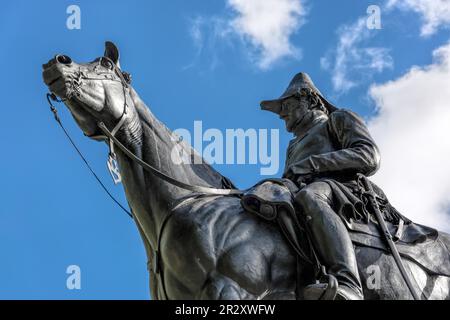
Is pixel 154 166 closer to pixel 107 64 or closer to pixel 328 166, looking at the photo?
pixel 107 64

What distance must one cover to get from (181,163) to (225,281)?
6.05 ft

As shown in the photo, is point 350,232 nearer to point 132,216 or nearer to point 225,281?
point 225,281

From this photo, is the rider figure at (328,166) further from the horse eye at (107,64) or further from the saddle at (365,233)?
the horse eye at (107,64)

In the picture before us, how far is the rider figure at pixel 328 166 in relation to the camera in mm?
11070

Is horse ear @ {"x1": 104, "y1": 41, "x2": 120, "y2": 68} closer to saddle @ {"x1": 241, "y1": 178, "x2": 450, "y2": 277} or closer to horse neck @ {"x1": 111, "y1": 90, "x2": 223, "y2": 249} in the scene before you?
horse neck @ {"x1": 111, "y1": 90, "x2": 223, "y2": 249}

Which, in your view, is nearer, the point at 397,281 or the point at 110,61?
the point at 397,281

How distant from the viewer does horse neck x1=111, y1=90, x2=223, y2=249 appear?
11.5m

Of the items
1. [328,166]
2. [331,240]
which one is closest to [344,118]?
[328,166]

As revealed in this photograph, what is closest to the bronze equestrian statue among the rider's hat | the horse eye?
the horse eye

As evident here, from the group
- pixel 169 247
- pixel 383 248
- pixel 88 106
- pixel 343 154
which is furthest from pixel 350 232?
pixel 88 106

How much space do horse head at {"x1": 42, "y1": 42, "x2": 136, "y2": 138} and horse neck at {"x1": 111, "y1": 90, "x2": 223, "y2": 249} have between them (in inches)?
7.8

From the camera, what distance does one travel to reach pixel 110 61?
40.8 feet

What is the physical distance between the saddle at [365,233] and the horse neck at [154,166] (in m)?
0.74

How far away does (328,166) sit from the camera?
1228 cm
